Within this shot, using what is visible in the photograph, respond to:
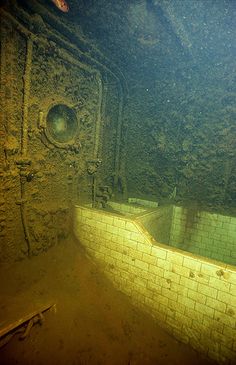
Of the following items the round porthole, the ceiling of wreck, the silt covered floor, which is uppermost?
the ceiling of wreck

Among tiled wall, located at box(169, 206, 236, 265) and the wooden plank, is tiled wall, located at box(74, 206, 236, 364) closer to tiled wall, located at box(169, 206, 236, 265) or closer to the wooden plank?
the wooden plank

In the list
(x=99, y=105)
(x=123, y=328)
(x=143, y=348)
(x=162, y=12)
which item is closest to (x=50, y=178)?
(x=99, y=105)

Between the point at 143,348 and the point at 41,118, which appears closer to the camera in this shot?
the point at 143,348

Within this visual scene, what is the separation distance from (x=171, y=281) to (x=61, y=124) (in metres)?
4.14

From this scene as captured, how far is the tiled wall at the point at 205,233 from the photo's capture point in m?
5.51

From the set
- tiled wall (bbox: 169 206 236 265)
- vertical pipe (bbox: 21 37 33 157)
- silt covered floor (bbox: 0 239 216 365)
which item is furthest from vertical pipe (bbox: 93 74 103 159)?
silt covered floor (bbox: 0 239 216 365)

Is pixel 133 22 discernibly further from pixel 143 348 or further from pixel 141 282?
pixel 143 348

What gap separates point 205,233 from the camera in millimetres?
5828

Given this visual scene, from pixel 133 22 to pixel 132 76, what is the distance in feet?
6.29

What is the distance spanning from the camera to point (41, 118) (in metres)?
4.41

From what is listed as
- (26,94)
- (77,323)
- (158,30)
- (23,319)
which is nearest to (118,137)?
(158,30)

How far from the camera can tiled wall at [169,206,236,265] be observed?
551cm

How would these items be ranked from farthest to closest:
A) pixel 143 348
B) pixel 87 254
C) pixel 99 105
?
1. pixel 99 105
2. pixel 87 254
3. pixel 143 348

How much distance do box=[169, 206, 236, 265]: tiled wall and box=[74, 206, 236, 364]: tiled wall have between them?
2284 millimetres
